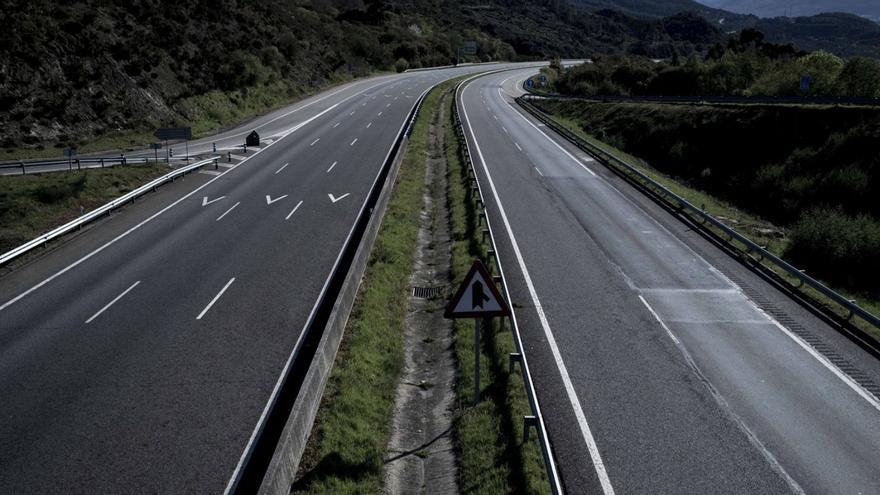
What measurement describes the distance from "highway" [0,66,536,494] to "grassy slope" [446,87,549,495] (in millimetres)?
3385

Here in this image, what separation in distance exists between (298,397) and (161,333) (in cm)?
519

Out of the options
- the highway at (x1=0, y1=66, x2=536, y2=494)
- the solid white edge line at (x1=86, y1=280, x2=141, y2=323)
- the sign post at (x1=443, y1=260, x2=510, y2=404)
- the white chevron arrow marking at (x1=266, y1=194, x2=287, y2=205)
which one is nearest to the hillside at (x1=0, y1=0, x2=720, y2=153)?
the highway at (x1=0, y1=66, x2=536, y2=494)

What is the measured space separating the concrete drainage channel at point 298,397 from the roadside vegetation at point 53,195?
36.9ft

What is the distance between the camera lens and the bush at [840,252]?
60.1 ft

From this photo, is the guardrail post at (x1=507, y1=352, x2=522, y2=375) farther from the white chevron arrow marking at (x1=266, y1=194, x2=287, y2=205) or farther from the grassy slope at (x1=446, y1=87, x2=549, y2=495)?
the white chevron arrow marking at (x1=266, y1=194, x2=287, y2=205)

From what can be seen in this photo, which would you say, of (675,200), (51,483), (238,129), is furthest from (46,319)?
(238,129)

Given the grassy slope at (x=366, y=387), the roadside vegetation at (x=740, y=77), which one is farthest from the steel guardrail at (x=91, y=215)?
the roadside vegetation at (x=740, y=77)

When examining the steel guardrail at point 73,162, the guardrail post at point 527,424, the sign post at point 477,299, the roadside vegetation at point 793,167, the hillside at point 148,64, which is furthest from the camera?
the hillside at point 148,64

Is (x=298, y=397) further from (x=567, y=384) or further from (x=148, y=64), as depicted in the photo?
(x=148, y=64)

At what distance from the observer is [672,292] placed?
15.0 metres

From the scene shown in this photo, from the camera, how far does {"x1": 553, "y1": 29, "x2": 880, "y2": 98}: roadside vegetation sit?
4372 cm

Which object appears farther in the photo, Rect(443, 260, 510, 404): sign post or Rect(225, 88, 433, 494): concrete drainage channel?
Rect(443, 260, 510, 404): sign post

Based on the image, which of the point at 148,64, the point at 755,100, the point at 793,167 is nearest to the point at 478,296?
the point at 793,167

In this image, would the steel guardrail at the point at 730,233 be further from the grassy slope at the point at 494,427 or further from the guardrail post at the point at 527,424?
the guardrail post at the point at 527,424
